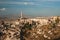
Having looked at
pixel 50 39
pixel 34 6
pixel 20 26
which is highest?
pixel 34 6

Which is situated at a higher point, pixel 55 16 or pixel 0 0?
pixel 0 0

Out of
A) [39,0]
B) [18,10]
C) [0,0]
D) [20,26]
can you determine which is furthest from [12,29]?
[39,0]

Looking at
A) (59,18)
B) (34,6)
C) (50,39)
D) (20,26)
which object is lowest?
(50,39)

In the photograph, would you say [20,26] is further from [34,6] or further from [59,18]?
[59,18]

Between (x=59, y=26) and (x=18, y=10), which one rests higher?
(x=18, y=10)

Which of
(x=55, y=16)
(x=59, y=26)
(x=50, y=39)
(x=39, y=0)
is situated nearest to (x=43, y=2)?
(x=39, y=0)

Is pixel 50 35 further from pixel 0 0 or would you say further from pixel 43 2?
pixel 0 0
